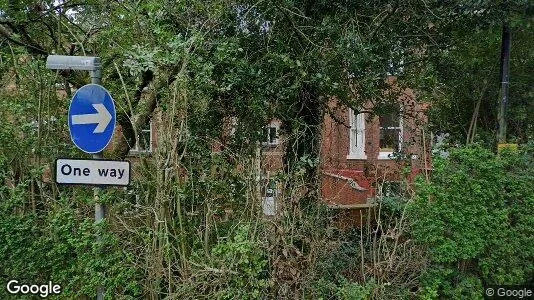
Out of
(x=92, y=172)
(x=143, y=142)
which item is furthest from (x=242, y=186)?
(x=92, y=172)

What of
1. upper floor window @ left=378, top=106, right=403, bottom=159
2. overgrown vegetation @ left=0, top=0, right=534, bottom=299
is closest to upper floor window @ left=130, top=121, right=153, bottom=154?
overgrown vegetation @ left=0, top=0, right=534, bottom=299

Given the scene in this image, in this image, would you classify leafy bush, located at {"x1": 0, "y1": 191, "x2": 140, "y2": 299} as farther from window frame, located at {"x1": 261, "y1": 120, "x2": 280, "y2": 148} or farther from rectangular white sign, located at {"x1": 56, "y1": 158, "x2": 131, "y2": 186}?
window frame, located at {"x1": 261, "y1": 120, "x2": 280, "y2": 148}

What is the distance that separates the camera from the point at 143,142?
5848mm

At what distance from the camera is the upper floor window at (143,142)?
5590 millimetres

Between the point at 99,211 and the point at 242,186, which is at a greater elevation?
the point at 242,186

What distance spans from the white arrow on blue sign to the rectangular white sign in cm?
15

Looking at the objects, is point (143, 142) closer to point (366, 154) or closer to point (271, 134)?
point (271, 134)

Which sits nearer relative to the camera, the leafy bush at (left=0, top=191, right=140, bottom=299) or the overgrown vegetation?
the leafy bush at (left=0, top=191, right=140, bottom=299)

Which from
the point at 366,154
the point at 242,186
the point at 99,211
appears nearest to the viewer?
the point at 99,211

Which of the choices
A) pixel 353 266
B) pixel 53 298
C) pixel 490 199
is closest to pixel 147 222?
pixel 53 298

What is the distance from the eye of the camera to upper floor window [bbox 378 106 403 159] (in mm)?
8688

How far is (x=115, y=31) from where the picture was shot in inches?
275

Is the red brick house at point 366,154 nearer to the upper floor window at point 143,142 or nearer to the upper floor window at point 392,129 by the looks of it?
the upper floor window at point 392,129

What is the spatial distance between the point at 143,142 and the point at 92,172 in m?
1.61
